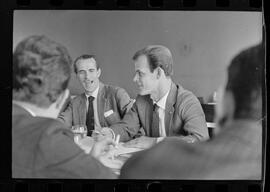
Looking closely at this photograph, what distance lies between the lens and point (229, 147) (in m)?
1.21

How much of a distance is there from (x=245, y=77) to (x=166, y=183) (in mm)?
388

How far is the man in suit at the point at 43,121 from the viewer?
1.21 m

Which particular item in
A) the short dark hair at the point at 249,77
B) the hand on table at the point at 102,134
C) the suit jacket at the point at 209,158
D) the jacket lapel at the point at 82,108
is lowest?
the suit jacket at the point at 209,158

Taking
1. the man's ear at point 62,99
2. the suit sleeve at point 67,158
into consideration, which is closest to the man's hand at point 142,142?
the suit sleeve at point 67,158

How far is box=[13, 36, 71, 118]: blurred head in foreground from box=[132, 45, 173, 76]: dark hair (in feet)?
0.71

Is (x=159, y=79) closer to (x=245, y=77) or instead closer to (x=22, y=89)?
(x=245, y=77)

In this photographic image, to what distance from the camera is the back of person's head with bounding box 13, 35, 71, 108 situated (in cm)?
121

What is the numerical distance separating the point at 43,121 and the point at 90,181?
22 centimetres

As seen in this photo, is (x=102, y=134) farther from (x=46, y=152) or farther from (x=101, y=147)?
(x=46, y=152)

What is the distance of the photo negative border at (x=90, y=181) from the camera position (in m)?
1.23

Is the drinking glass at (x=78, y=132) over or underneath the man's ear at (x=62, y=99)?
underneath

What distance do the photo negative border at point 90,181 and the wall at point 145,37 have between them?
0.07 feet

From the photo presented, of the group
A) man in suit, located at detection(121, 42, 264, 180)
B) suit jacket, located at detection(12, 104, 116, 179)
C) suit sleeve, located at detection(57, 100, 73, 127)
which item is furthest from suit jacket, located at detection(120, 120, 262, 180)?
suit sleeve, located at detection(57, 100, 73, 127)

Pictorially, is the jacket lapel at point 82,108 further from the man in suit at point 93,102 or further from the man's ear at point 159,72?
the man's ear at point 159,72
